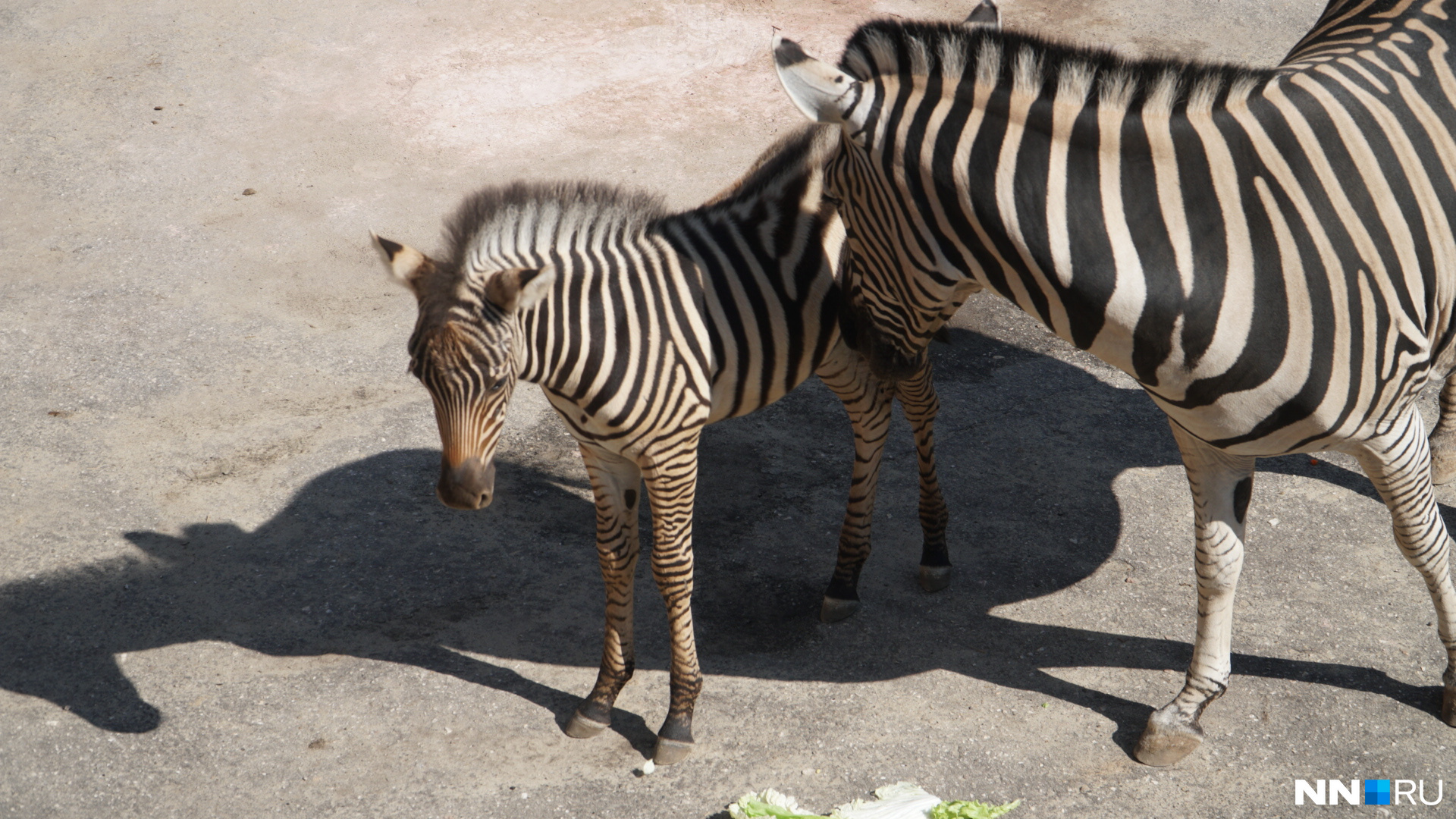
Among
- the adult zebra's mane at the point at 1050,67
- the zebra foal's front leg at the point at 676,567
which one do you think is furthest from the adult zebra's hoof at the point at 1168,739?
the adult zebra's mane at the point at 1050,67

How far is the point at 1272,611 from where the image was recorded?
18.1ft

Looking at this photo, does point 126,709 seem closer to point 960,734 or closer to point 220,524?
point 220,524

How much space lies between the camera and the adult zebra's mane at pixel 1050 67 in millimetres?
3604

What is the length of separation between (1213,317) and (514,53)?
9.49m

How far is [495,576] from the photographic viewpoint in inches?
229

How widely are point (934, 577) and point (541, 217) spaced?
2.85 m

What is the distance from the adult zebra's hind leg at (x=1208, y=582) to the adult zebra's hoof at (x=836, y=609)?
146cm

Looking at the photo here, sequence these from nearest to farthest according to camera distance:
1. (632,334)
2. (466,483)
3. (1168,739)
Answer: (466,483) → (632,334) → (1168,739)

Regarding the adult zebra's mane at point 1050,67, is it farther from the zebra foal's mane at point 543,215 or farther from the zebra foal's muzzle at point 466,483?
the zebra foal's muzzle at point 466,483

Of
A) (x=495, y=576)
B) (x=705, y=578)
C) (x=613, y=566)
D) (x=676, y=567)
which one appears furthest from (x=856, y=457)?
(x=495, y=576)

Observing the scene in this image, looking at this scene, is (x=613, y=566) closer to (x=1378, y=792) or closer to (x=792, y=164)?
(x=792, y=164)

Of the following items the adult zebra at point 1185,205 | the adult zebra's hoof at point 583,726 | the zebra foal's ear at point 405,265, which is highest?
the adult zebra at point 1185,205

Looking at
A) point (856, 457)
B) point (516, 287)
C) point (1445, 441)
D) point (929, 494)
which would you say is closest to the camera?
point (516, 287)

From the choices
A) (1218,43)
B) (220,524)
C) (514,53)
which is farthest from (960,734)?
(1218,43)
